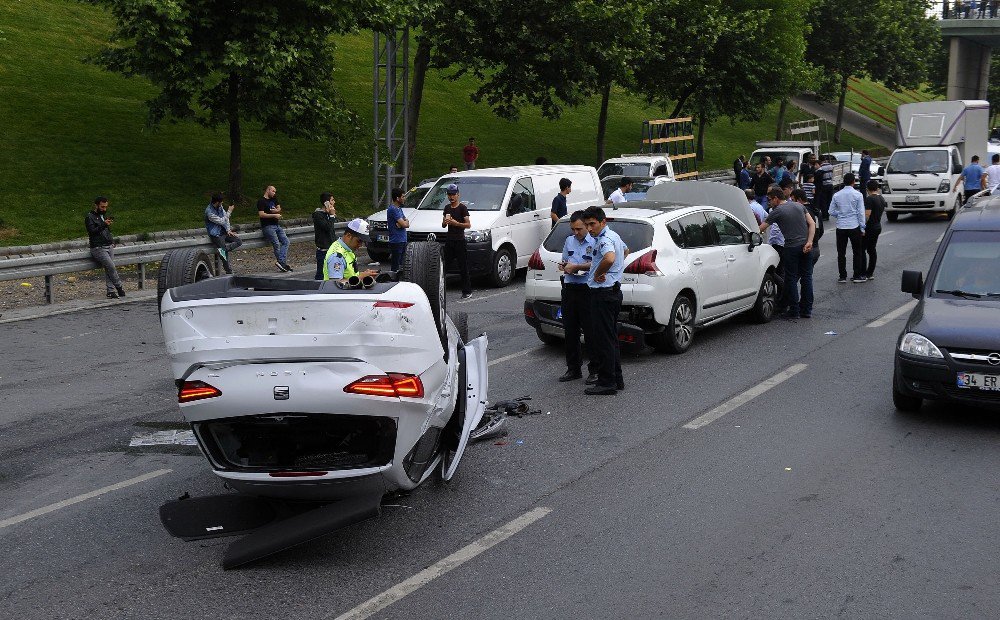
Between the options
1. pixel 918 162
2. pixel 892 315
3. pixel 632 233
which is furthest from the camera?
pixel 918 162

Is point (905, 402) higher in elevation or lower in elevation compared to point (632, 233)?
lower

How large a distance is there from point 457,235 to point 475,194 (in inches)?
90.0

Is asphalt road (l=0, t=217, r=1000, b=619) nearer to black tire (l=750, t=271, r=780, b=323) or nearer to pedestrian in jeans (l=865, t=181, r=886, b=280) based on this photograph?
black tire (l=750, t=271, r=780, b=323)

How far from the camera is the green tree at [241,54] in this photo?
21203mm

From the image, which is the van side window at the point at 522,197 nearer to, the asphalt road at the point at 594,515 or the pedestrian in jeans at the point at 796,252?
the pedestrian in jeans at the point at 796,252

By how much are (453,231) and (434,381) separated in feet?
35.1

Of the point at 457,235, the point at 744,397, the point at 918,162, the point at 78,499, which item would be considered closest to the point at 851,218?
the point at 457,235

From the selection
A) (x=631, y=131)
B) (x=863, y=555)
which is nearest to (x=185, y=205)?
(x=863, y=555)

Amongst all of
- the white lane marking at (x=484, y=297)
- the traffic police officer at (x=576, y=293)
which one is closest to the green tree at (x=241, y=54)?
the white lane marking at (x=484, y=297)

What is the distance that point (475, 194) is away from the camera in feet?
62.0

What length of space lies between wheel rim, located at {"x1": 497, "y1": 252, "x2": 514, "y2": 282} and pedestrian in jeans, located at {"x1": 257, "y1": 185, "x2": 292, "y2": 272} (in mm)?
4583

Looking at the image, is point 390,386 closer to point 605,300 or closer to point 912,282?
point 605,300

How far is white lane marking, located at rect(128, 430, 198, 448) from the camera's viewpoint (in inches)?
335

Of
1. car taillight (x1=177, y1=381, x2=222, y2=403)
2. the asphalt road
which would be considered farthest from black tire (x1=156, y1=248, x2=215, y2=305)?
the asphalt road
